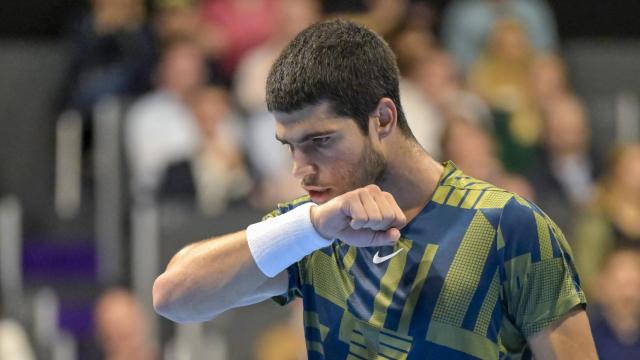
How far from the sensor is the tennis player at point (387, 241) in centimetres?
293

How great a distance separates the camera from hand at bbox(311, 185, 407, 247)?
2852mm

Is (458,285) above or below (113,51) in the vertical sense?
below

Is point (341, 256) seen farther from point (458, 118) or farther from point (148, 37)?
point (148, 37)

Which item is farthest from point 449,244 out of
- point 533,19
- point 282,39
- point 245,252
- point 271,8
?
point 533,19

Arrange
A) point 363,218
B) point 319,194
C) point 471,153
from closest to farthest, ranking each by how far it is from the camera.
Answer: point 363,218
point 319,194
point 471,153

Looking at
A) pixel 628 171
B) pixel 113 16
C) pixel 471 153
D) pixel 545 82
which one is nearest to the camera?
pixel 471 153

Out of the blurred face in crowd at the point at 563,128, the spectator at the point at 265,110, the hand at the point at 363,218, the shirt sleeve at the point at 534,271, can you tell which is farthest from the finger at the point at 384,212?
the blurred face in crowd at the point at 563,128

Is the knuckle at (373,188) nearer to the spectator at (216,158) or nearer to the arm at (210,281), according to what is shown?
the arm at (210,281)

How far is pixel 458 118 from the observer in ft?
24.8

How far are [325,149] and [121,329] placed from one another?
160 inches

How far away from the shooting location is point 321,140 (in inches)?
119

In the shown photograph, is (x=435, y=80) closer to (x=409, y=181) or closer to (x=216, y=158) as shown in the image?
(x=216, y=158)

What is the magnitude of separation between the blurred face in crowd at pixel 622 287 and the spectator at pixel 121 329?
2557 millimetres

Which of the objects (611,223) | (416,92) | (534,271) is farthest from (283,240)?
(416,92)
